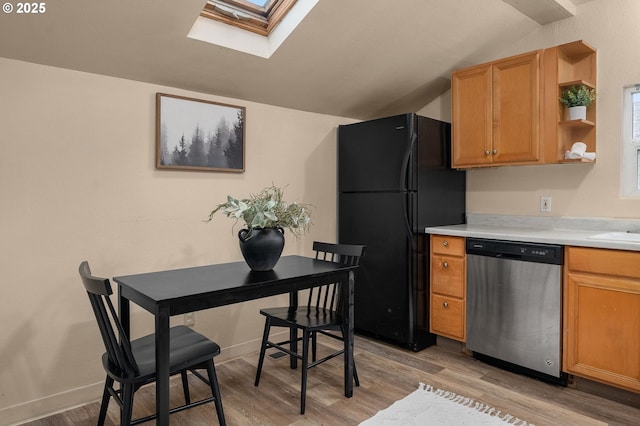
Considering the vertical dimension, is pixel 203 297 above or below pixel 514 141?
below

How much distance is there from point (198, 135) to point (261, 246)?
104cm

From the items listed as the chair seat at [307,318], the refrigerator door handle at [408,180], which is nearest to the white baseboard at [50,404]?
the chair seat at [307,318]

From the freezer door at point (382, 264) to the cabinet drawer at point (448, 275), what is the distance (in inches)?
7.0

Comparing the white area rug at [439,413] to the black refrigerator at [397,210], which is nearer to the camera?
the white area rug at [439,413]

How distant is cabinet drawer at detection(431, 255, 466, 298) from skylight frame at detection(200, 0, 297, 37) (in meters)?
1.96

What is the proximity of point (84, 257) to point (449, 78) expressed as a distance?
9.45 feet

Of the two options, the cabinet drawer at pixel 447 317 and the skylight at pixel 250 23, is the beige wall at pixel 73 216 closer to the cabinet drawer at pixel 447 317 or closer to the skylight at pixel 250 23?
the skylight at pixel 250 23

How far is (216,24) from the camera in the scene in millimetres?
2457

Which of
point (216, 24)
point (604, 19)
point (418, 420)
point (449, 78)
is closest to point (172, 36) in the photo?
point (216, 24)

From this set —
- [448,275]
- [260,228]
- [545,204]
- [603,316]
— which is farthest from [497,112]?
[260,228]

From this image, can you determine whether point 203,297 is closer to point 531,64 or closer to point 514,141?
point 514,141

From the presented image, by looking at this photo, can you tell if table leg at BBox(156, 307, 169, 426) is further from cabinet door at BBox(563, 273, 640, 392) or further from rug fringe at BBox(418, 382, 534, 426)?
cabinet door at BBox(563, 273, 640, 392)

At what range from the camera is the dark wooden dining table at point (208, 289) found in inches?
64.4

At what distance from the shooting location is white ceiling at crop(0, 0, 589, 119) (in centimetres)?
206
